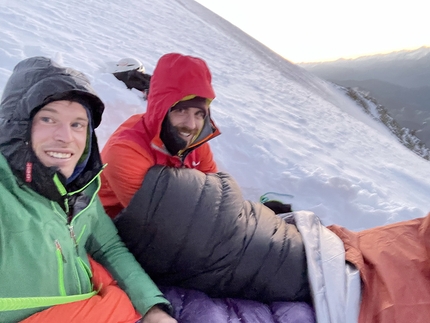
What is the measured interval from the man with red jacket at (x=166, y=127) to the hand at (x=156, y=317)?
0.47 metres

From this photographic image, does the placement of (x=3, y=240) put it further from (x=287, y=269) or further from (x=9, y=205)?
(x=287, y=269)

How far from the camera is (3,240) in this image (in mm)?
970

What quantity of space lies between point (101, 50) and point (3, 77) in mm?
1690

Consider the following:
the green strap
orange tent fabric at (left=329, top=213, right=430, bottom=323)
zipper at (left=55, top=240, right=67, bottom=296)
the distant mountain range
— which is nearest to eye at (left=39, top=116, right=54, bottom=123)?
zipper at (left=55, top=240, right=67, bottom=296)

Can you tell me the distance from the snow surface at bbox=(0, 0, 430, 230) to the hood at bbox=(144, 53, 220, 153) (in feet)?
2.81

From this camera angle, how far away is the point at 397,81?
2664 centimetres

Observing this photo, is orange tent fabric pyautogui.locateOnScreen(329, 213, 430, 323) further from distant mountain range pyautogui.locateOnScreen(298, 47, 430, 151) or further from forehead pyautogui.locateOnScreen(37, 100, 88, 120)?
distant mountain range pyautogui.locateOnScreen(298, 47, 430, 151)

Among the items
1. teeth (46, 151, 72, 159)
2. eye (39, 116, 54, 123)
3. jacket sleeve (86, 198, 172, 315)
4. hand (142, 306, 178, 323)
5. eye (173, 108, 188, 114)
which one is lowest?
hand (142, 306, 178, 323)

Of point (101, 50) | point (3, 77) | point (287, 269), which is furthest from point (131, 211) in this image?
point (101, 50)

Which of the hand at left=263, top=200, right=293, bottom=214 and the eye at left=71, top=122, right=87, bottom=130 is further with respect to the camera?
the hand at left=263, top=200, right=293, bottom=214

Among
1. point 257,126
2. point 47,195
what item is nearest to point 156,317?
point 47,195

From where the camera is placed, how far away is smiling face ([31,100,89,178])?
1.10m

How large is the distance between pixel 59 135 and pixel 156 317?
667mm

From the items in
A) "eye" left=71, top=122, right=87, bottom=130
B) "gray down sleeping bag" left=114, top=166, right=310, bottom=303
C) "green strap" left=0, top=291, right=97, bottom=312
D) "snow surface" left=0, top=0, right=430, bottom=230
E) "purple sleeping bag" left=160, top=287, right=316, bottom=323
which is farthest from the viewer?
"snow surface" left=0, top=0, right=430, bottom=230
